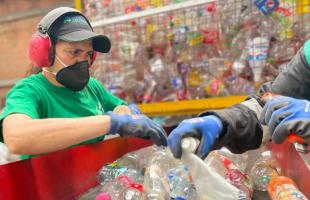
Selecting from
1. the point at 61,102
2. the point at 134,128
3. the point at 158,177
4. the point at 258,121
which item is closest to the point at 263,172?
the point at 258,121

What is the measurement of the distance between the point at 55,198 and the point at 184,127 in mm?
638

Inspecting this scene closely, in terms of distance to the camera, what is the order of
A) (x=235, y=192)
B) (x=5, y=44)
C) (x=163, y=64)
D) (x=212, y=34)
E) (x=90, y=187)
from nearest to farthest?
(x=235, y=192) < (x=90, y=187) < (x=212, y=34) < (x=163, y=64) < (x=5, y=44)

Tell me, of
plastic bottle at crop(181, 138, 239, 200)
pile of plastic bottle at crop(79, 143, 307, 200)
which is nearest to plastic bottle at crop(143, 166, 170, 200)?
pile of plastic bottle at crop(79, 143, 307, 200)

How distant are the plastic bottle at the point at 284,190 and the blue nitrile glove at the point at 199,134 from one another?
0.28 meters

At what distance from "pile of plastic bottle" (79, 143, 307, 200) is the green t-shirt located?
26 cm

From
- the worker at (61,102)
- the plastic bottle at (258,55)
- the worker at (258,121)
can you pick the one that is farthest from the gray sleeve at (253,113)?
the plastic bottle at (258,55)

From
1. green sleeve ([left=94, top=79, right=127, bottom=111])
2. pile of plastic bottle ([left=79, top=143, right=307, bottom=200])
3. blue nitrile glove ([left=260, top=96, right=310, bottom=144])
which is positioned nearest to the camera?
blue nitrile glove ([left=260, top=96, right=310, bottom=144])

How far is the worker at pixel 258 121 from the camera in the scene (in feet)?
3.26

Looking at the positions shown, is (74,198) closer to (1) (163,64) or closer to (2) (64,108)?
(2) (64,108)

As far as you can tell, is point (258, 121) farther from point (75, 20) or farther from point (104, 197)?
point (75, 20)

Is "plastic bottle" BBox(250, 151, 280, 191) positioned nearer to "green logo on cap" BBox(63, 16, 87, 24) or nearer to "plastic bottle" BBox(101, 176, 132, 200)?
"plastic bottle" BBox(101, 176, 132, 200)

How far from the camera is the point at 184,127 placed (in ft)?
3.41

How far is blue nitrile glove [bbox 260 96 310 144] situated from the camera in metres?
0.96

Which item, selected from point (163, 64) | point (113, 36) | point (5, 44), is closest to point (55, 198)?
point (163, 64)
